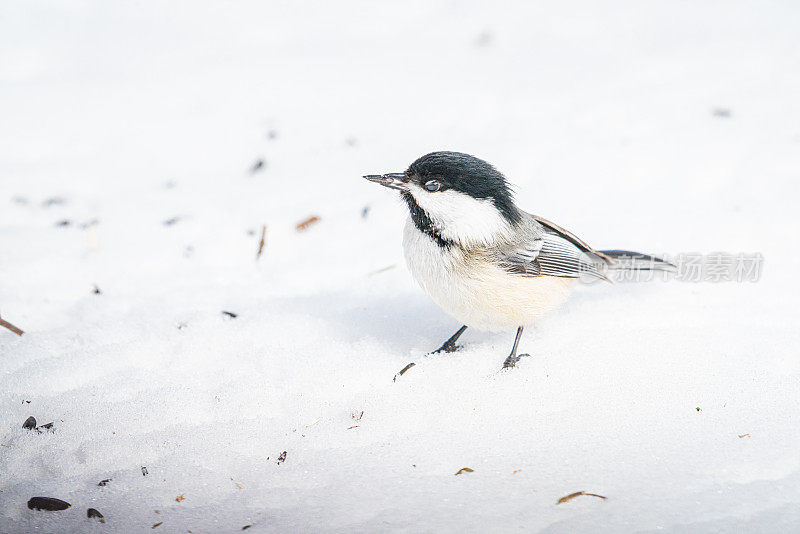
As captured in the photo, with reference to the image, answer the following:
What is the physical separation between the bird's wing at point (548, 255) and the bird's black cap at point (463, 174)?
0.94 feet

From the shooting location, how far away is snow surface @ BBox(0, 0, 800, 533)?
8.79ft

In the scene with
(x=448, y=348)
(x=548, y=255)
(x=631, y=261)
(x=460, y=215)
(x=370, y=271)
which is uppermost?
(x=460, y=215)

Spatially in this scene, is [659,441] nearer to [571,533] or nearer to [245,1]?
[571,533]

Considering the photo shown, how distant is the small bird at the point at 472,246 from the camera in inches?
127

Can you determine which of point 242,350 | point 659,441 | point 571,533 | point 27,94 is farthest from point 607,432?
point 27,94

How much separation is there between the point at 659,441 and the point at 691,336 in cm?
92

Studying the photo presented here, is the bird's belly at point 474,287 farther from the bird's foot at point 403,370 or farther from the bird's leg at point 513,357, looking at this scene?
the bird's foot at point 403,370

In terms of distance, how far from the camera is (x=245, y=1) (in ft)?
24.2

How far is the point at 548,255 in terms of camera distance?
3537 mm

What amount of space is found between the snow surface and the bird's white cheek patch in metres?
0.65

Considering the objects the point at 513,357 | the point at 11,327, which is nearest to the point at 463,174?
the point at 513,357

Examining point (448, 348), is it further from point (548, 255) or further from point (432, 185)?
point (432, 185)

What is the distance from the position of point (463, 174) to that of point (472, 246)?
0.35 meters

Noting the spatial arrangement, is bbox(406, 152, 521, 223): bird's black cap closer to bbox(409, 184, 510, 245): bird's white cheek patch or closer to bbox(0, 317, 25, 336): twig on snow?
bbox(409, 184, 510, 245): bird's white cheek patch
